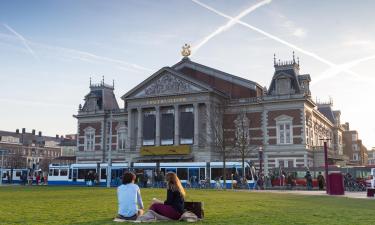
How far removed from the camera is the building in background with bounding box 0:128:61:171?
126488 mm

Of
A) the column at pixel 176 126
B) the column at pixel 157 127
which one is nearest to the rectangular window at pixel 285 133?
the column at pixel 176 126

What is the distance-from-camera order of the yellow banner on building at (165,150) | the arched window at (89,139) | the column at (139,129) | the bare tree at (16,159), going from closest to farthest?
the yellow banner on building at (165,150)
the column at (139,129)
the arched window at (89,139)
the bare tree at (16,159)

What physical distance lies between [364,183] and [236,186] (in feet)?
42.7

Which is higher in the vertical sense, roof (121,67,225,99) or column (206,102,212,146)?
roof (121,67,225,99)

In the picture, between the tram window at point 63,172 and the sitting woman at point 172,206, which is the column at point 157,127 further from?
the sitting woman at point 172,206

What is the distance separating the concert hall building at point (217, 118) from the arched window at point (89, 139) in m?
6.37

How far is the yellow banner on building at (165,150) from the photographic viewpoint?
60.8 metres

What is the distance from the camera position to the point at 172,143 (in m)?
63.3

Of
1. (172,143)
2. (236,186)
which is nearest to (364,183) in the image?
(236,186)

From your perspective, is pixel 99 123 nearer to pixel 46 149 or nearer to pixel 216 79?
pixel 216 79

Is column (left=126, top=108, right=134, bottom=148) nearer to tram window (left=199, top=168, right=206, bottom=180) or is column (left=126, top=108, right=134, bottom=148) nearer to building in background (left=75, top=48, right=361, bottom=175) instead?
building in background (left=75, top=48, right=361, bottom=175)

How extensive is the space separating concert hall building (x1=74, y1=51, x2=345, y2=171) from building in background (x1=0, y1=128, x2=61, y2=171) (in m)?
68.1

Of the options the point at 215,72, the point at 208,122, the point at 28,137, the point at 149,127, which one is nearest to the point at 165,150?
the point at 149,127

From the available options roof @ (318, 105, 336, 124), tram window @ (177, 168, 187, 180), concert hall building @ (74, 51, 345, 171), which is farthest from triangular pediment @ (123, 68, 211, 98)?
roof @ (318, 105, 336, 124)
